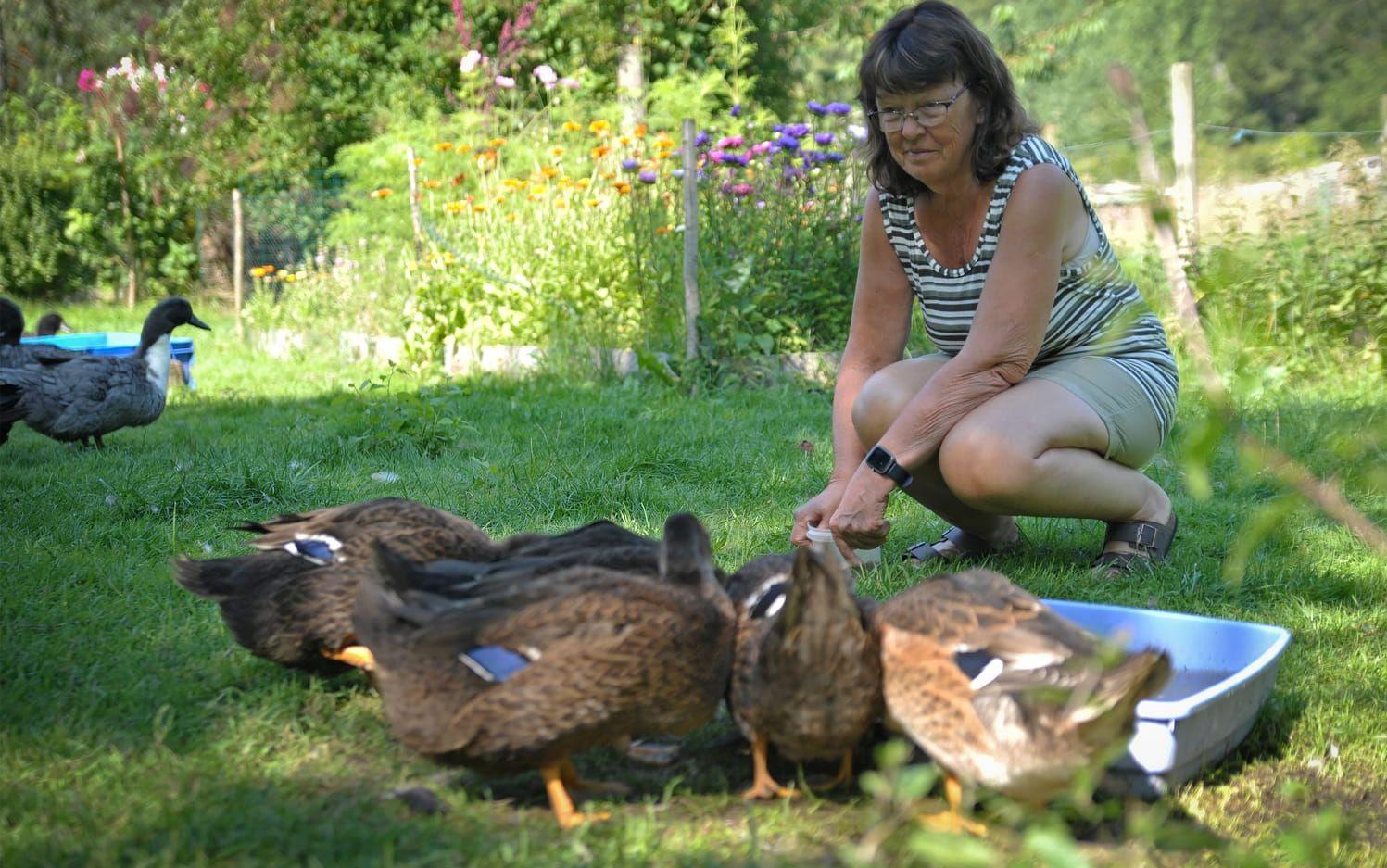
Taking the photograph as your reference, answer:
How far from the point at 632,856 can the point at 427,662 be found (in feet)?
1.88

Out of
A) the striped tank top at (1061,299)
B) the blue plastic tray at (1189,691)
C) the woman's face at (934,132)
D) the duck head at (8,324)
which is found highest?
the woman's face at (934,132)

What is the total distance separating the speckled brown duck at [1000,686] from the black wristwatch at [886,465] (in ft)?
3.59

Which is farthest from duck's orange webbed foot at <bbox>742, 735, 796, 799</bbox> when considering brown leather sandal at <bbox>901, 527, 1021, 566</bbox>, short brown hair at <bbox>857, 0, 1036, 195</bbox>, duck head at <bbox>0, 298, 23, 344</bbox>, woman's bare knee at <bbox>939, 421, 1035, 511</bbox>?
duck head at <bbox>0, 298, 23, 344</bbox>

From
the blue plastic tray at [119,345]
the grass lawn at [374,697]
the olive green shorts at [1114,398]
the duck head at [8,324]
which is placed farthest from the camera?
the blue plastic tray at [119,345]

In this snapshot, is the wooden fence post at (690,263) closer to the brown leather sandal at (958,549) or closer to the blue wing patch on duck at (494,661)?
the brown leather sandal at (958,549)

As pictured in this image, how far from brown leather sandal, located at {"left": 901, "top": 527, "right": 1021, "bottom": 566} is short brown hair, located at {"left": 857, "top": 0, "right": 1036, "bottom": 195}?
136 centimetres

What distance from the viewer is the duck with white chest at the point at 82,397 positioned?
6637 mm

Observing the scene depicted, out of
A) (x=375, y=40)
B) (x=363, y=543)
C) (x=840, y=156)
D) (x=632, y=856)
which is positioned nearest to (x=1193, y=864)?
(x=632, y=856)

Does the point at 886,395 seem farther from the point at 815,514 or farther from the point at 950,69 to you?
the point at 950,69

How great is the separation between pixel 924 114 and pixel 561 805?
7.98 feet

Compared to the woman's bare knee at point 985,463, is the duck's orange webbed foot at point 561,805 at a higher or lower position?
lower

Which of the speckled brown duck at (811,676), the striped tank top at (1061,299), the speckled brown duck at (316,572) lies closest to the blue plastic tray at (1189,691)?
the speckled brown duck at (811,676)

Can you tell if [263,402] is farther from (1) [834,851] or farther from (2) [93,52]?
(2) [93,52]

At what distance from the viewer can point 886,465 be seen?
388 cm
